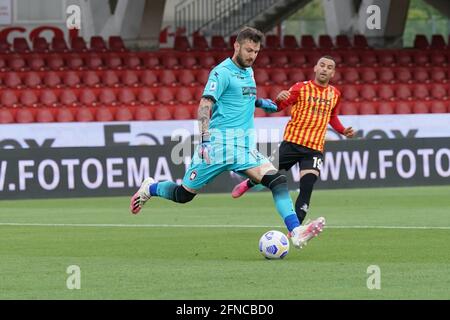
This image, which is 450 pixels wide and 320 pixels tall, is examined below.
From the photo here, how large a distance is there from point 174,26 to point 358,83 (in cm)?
1346

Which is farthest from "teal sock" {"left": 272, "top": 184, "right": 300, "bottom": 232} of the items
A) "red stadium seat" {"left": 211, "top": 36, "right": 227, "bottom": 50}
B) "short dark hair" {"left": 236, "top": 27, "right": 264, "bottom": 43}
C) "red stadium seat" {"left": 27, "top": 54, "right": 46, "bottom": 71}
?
"red stadium seat" {"left": 211, "top": 36, "right": 227, "bottom": 50}

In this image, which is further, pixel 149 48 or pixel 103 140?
pixel 149 48

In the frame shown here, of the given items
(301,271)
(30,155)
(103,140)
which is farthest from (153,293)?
(103,140)

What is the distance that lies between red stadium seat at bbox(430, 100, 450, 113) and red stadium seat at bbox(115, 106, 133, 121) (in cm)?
741

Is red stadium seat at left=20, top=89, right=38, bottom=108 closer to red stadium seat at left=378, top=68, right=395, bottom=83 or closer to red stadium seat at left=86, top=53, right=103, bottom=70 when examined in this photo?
red stadium seat at left=86, top=53, right=103, bottom=70

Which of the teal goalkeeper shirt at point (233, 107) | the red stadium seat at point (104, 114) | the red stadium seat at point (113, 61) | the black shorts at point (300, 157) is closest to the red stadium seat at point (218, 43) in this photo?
the red stadium seat at point (113, 61)

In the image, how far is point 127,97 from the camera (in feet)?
96.2

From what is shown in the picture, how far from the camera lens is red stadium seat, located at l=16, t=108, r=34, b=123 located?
2736 centimetres

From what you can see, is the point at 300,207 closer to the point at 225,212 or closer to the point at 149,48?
the point at 225,212

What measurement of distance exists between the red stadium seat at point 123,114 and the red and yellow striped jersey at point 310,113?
1281cm

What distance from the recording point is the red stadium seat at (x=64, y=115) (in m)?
27.9

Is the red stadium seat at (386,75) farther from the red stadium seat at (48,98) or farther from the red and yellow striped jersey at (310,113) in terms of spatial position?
the red and yellow striped jersey at (310,113)

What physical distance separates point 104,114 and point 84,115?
45 centimetres

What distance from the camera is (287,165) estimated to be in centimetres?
1552
